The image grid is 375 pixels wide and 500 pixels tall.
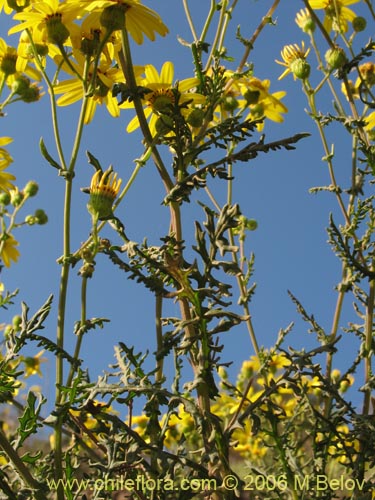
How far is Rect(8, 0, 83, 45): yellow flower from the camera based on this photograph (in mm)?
1276

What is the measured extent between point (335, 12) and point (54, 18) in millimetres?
1229

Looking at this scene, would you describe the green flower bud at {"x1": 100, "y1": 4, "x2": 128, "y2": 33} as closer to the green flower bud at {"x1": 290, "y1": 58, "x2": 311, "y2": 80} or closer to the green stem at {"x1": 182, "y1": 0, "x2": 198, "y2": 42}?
the green stem at {"x1": 182, "y1": 0, "x2": 198, "y2": 42}

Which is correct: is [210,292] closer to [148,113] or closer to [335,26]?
[148,113]

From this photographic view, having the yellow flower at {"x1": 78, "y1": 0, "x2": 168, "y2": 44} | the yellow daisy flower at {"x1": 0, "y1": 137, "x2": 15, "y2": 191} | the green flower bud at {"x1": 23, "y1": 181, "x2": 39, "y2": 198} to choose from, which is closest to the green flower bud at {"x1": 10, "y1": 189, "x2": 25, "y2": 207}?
the green flower bud at {"x1": 23, "y1": 181, "x2": 39, "y2": 198}

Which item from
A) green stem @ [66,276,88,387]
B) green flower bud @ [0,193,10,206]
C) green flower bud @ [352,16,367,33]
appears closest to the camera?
green stem @ [66,276,88,387]

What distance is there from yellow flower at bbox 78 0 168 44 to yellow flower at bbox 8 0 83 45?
4 cm

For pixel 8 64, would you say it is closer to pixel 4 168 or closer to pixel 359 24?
pixel 4 168

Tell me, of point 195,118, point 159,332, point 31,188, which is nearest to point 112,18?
point 195,118

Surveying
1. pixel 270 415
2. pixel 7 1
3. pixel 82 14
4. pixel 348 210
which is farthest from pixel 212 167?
pixel 348 210

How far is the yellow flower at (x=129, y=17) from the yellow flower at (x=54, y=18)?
0.04m

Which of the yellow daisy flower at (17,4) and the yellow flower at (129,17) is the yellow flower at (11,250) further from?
the yellow flower at (129,17)

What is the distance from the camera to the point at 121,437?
107cm

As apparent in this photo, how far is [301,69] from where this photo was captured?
2146 mm

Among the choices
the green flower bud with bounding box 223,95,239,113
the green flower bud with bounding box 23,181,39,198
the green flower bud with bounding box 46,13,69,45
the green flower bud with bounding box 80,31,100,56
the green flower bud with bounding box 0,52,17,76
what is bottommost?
the green flower bud with bounding box 80,31,100,56
